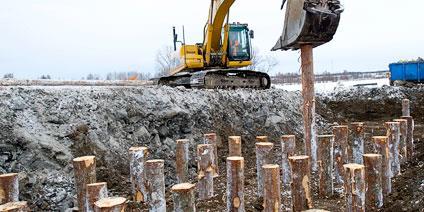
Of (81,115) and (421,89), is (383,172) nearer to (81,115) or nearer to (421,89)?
(81,115)

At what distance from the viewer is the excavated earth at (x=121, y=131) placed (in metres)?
5.68

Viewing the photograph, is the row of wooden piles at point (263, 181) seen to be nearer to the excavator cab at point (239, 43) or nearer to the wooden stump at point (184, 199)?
the wooden stump at point (184, 199)

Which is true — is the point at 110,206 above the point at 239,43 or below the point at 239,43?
below

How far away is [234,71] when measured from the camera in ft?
43.1

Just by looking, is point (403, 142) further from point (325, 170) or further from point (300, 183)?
point (300, 183)

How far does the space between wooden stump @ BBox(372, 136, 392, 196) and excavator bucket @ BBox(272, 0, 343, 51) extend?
5.34 feet

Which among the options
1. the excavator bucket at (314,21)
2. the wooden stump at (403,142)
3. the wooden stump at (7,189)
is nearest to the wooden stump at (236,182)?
the excavator bucket at (314,21)

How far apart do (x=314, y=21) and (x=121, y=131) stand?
385 centimetres

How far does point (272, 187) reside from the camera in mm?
4426

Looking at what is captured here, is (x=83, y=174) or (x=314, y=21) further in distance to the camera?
(x=314, y=21)

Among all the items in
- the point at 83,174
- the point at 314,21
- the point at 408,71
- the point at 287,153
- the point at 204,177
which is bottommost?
the point at 204,177

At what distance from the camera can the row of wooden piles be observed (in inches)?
165

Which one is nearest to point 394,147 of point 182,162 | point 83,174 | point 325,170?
point 325,170

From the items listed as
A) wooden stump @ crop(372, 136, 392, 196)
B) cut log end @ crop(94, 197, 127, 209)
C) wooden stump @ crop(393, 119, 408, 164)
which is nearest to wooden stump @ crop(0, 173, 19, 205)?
cut log end @ crop(94, 197, 127, 209)
